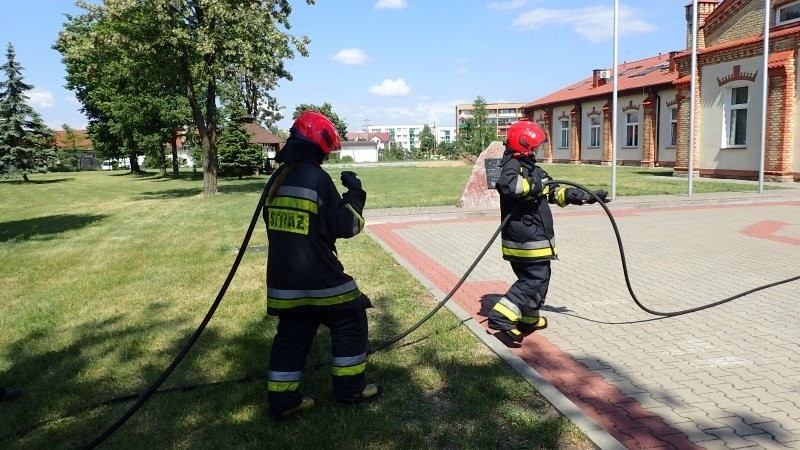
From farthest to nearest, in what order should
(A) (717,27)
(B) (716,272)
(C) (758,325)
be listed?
(A) (717,27) → (B) (716,272) → (C) (758,325)

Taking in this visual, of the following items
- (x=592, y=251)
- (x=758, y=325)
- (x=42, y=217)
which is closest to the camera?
(x=758, y=325)

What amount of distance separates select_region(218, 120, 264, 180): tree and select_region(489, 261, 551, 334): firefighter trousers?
34.2 meters

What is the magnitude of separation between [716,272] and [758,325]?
2310 millimetres

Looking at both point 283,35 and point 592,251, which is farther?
point 283,35

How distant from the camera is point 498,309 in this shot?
4.77m

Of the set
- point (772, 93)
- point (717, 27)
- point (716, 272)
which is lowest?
point (716, 272)

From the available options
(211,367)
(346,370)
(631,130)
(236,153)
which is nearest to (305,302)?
(346,370)

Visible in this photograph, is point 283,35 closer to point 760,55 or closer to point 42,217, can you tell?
point 42,217

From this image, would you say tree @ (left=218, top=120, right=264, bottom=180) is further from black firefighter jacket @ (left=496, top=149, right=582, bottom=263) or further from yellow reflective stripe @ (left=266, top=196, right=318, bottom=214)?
yellow reflective stripe @ (left=266, top=196, right=318, bottom=214)


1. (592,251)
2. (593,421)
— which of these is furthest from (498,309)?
(592,251)

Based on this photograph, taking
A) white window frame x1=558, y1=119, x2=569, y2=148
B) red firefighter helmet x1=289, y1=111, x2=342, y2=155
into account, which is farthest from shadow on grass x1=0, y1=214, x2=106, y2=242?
white window frame x1=558, y1=119, x2=569, y2=148

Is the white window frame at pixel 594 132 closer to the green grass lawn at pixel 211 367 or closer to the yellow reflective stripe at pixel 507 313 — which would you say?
the green grass lawn at pixel 211 367

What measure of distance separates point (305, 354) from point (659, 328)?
11.1ft

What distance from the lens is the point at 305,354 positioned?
376cm
